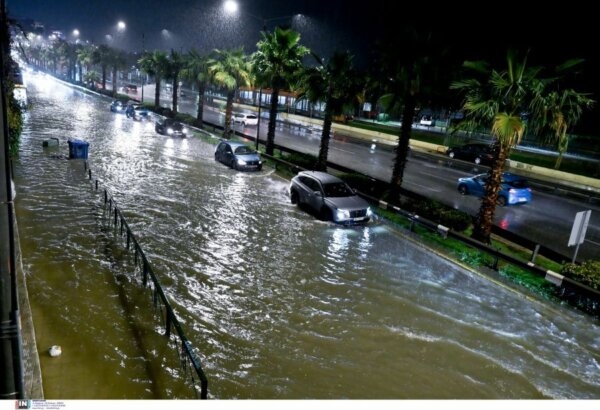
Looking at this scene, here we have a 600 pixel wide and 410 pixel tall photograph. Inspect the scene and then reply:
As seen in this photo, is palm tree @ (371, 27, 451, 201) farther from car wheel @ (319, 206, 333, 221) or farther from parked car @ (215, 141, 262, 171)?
parked car @ (215, 141, 262, 171)

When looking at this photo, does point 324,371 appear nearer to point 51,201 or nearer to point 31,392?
point 31,392

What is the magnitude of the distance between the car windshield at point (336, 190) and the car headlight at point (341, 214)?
1018 millimetres

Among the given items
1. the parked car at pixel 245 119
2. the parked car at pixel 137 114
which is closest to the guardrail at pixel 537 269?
the parked car at pixel 137 114

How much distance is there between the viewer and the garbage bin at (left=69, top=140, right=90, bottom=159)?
22430 mm

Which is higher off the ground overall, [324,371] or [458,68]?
[458,68]

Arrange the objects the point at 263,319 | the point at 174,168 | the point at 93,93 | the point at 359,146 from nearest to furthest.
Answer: the point at 263,319 → the point at 174,168 → the point at 359,146 → the point at 93,93

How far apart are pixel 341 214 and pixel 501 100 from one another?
20.4ft

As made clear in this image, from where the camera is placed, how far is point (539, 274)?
39.2ft

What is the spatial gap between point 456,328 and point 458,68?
10079 mm

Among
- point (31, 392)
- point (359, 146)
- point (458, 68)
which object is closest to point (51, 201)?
point (31, 392)

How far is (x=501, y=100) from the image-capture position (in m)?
12.6

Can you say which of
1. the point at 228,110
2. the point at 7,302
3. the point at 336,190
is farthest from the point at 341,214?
the point at 228,110

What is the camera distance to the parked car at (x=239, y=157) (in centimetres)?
2402

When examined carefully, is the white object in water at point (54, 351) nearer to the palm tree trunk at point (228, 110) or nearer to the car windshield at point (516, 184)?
the car windshield at point (516, 184)
